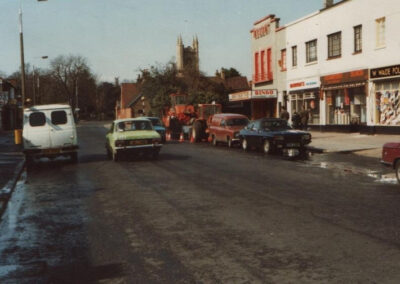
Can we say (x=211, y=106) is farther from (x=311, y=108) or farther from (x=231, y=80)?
(x=231, y=80)

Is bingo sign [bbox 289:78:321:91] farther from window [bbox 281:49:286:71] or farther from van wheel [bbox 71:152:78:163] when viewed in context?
van wheel [bbox 71:152:78:163]

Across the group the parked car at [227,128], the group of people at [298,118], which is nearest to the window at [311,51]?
the group of people at [298,118]

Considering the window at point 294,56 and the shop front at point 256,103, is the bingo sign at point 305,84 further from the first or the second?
the shop front at point 256,103

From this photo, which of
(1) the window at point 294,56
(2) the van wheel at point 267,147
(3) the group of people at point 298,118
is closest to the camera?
(2) the van wheel at point 267,147

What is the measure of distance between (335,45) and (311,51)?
3.21m

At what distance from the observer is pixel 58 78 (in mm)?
113125

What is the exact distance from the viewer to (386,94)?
27359 mm

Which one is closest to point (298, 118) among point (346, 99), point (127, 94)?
point (346, 99)

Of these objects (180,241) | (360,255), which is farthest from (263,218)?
(360,255)

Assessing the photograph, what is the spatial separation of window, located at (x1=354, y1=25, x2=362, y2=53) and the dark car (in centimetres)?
949

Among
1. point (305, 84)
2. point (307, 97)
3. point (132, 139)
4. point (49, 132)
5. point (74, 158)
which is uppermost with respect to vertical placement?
point (305, 84)

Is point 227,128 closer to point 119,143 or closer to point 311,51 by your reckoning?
point 119,143

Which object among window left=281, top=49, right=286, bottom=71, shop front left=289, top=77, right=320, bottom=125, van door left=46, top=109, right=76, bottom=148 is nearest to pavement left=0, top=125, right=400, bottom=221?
van door left=46, top=109, right=76, bottom=148

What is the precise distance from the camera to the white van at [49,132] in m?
19.1
